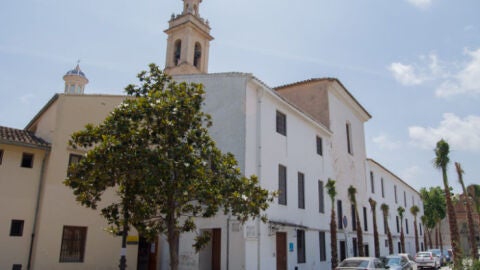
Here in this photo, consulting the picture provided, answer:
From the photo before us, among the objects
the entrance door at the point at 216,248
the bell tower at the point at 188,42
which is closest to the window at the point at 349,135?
the bell tower at the point at 188,42

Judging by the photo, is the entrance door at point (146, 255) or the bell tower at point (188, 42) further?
the bell tower at point (188, 42)

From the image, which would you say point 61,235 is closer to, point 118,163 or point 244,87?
point 118,163

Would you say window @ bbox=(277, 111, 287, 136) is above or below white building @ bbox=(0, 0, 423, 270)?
above

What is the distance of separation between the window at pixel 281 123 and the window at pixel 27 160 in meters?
11.1

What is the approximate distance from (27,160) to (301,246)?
13584 mm

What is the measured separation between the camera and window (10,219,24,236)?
1436 centimetres

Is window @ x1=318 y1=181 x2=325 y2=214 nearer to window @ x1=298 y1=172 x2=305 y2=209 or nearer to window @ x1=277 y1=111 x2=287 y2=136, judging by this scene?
window @ x1=298 y1=172 x2=305 y2=209

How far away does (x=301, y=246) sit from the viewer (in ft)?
67.1

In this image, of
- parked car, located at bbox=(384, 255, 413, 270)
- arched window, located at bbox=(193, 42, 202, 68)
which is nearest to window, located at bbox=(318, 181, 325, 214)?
parked car, located at bbox=(384, 255, 413, 270)

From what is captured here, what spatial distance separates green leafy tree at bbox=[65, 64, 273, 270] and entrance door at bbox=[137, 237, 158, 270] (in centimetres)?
703

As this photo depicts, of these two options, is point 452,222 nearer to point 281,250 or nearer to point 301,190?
point 301,190

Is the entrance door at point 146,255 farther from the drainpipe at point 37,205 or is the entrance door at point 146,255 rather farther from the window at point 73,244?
the drainpipe at point 37,205

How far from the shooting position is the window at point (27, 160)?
598 inches

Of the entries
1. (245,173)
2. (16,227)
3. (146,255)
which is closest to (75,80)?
(146,255)
